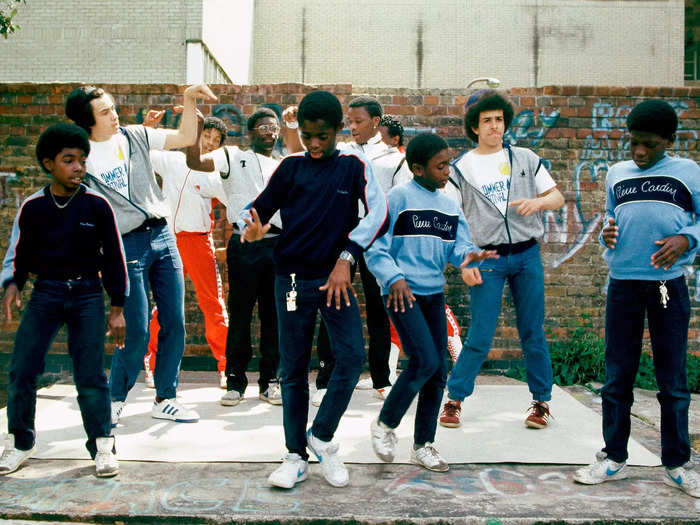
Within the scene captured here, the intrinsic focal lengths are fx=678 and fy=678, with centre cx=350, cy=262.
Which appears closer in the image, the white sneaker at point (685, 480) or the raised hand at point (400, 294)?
the white sneaker at point (685, 480)

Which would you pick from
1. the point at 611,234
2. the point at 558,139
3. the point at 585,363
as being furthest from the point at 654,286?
the point at 558,139

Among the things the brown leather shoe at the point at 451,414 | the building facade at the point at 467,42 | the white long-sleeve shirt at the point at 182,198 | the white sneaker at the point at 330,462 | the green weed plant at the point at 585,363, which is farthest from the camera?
the building facade at the point at 467,42

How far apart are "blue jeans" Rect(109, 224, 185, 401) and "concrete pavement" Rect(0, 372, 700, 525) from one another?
76 centimetres

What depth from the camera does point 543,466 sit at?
11.6 feet

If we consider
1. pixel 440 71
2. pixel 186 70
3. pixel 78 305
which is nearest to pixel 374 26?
pixel 440 71

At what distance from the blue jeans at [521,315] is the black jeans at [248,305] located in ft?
4.73

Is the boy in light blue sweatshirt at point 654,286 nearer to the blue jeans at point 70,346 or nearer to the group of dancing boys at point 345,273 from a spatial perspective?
the group of dancing boys at point 345,273

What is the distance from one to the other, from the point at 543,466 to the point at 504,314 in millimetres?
3196

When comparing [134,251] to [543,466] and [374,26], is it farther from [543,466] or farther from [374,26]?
[374,26]

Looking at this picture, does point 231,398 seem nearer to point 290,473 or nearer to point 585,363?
point 290,473

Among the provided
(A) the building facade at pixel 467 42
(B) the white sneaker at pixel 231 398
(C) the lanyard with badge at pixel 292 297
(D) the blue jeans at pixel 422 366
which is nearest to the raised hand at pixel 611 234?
(D) the blue jeans at pixel 422 366

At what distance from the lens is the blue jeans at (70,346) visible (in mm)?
3354

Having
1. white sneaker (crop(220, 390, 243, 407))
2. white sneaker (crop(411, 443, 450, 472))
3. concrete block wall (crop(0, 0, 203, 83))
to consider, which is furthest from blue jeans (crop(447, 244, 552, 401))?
concrete block wall (crop(0, 0, 203, 83))

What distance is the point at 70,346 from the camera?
135 inches
